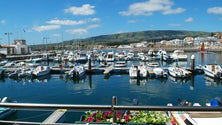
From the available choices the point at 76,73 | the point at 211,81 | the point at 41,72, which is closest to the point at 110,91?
the point at 76,73

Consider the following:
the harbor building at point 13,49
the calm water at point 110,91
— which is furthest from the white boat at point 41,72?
the harbor building at point 13,49

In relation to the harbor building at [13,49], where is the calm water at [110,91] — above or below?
below

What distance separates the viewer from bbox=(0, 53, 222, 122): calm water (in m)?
27.0

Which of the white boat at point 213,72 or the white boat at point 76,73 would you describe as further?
the white boat at point 76,73

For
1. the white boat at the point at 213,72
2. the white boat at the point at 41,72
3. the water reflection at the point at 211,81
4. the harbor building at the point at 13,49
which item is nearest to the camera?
the water reflection at the point at 211,81

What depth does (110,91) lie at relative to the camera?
104 feet

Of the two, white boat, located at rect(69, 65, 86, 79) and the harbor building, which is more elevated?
the harbor building

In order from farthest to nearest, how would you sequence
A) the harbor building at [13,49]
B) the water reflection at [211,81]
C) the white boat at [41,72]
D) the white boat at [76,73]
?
the harbor building at [13,49]
the white boat at [41,72]
the white boat at [76,73]
the water reflection at [211,81]

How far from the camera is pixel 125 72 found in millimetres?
46969

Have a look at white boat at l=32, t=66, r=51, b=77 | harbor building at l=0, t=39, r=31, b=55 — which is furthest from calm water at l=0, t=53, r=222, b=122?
harbor building at l=0, t=39, r=31, b=55

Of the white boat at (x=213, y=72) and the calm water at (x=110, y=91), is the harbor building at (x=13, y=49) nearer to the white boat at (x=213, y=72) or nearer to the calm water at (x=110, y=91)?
the calm water at (x=110, y=91)

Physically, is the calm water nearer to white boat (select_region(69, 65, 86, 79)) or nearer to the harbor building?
white boat (select_region(69, 65, 86, 79))

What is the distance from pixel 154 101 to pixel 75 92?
413 inches

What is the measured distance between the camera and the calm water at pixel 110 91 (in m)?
27.0
